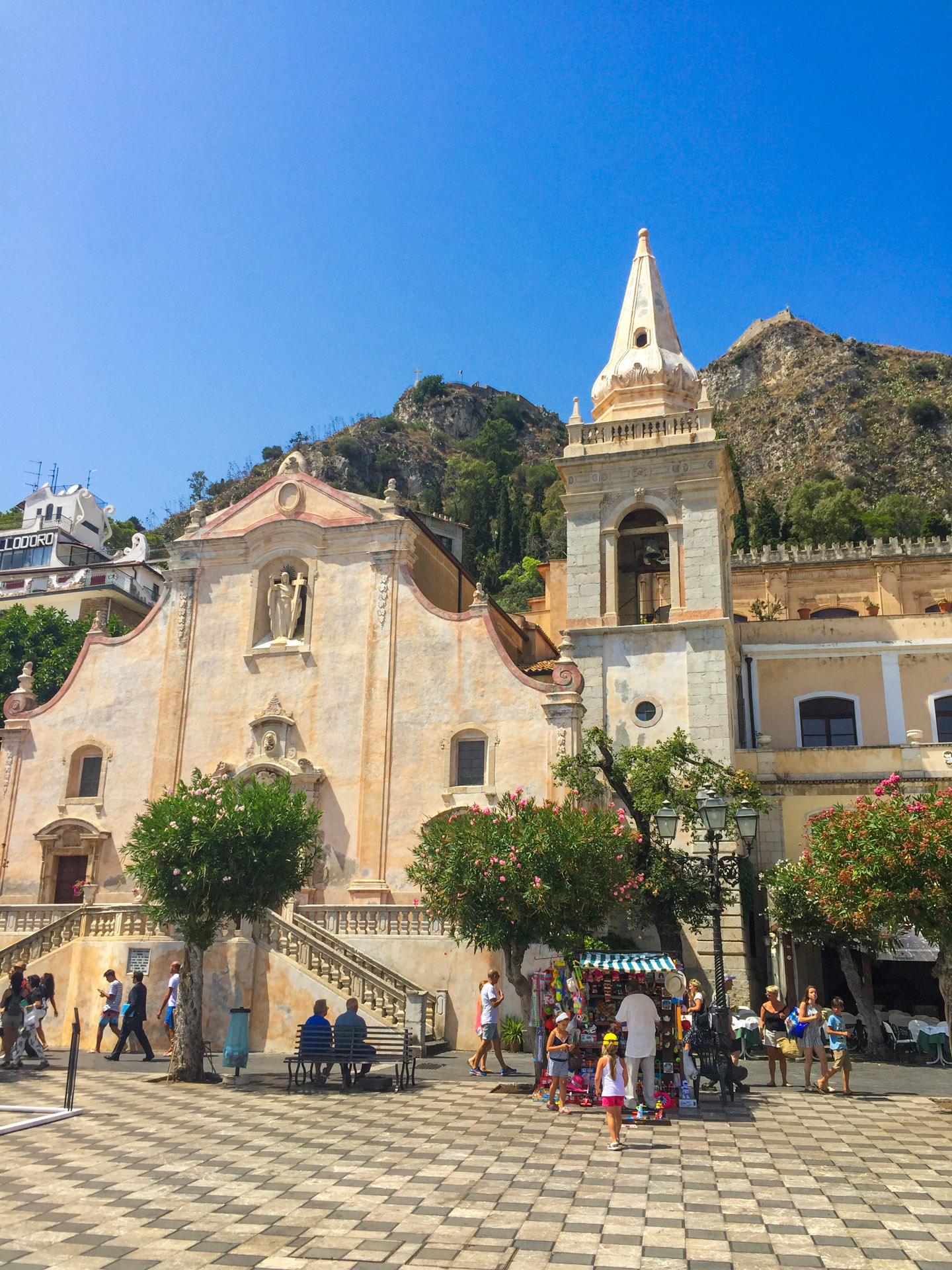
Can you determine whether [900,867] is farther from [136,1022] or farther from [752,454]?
[752,454]

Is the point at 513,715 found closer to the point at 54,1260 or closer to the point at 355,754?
the point at 355,754

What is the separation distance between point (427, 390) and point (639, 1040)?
128241 millimetres

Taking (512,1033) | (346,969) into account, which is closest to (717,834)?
(512,1033)

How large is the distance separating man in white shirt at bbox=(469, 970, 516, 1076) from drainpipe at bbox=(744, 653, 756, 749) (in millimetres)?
16091

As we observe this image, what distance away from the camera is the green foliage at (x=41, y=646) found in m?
48.4

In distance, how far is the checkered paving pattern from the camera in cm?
859

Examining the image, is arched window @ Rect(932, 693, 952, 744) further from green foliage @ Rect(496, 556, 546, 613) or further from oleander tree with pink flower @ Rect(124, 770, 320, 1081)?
green foliage @ Rect(496, 556, 546, 613)

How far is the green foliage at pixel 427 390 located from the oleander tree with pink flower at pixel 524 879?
120 meters

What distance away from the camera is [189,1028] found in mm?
18453

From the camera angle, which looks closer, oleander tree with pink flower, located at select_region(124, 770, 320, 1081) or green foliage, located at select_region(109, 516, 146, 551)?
oleander tree with pink flower, located at select_region(124, 770, 320, 1081)

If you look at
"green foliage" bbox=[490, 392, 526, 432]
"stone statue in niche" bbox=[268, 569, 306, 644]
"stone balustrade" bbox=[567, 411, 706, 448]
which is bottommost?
"stone statue in niche" bbox=[268, 569, 306, 644]

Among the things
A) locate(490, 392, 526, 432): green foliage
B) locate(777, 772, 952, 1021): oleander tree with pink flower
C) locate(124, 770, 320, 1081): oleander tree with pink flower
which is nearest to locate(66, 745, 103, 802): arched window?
locate(124, 770, 320, 1081): oleander tree with pink flower

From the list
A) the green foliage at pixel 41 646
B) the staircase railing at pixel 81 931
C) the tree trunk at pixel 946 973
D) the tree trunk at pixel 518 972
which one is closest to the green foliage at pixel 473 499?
the green foliage at pixel 41 646

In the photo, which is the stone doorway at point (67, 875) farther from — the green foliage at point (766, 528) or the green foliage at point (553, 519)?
the green foliage at point (553, 519)
